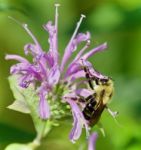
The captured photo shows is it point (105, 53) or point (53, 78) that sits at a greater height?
point (53, 78)

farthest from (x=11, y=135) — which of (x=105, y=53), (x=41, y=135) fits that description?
(x=105, y=53)

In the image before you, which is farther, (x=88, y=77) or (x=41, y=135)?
(x=88, y=77)

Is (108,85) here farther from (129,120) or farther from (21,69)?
(129,120)

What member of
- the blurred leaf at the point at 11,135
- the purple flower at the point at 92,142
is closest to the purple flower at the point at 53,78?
the purple flower at the point at 92,142

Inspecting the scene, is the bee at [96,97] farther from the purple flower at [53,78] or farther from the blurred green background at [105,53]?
the blurred green background at [105,53]

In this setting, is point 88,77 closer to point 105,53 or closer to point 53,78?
point 53,78

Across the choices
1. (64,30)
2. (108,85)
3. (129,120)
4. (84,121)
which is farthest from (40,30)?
(84,121)

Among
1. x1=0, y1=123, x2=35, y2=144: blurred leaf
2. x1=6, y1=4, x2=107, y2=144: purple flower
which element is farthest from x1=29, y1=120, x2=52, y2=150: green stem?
x1=0, y1=123, x2=35, y2=144: blurred leaf
